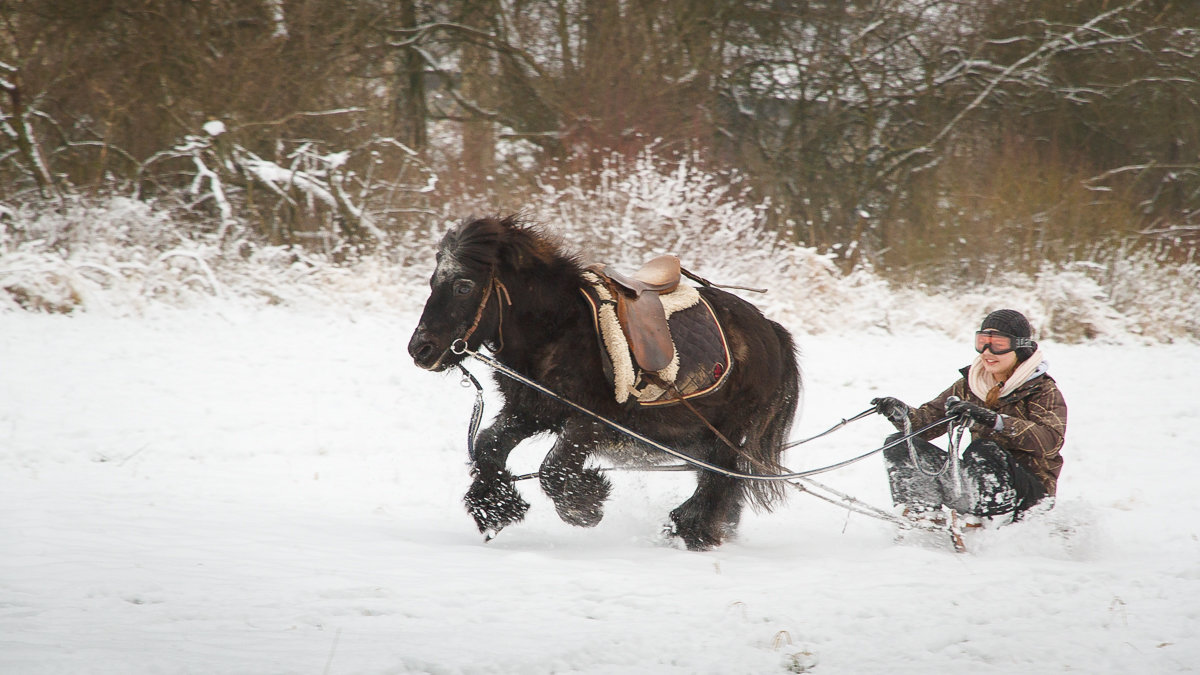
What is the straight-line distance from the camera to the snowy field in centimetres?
294

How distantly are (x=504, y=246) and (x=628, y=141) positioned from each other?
30.4 ft

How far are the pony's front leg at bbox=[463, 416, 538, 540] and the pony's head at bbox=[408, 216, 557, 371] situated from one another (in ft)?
1.66

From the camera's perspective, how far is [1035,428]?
14.9 ft

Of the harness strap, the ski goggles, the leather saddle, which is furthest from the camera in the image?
the ski goggles

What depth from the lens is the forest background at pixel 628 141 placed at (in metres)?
11.2

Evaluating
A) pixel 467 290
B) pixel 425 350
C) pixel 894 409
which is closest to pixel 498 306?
pixel 467 290

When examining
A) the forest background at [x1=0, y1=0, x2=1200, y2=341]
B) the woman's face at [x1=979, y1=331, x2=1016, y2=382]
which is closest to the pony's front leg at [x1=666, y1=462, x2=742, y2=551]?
the woman's face at [x1=979, y1=331, x2=1016, y2=382]

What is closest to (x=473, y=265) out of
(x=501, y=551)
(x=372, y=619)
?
(x=501, y=551)

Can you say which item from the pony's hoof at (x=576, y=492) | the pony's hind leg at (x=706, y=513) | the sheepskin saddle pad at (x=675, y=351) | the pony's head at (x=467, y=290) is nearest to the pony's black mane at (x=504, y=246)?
the pony's head at (x=467, y=290)

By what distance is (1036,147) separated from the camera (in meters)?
15.9

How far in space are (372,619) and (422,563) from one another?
75cm

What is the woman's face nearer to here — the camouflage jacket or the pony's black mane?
the camouflage jacket

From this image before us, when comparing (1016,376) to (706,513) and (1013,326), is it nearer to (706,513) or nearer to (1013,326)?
(1013,326)

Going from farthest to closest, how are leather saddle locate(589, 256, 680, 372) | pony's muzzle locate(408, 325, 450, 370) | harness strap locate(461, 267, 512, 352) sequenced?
leather saddle locate(589, 256, 680, 372), harness strap locate(461, 267, 512, 352), pony's muzzle locate(408, 325, 450, 370)
